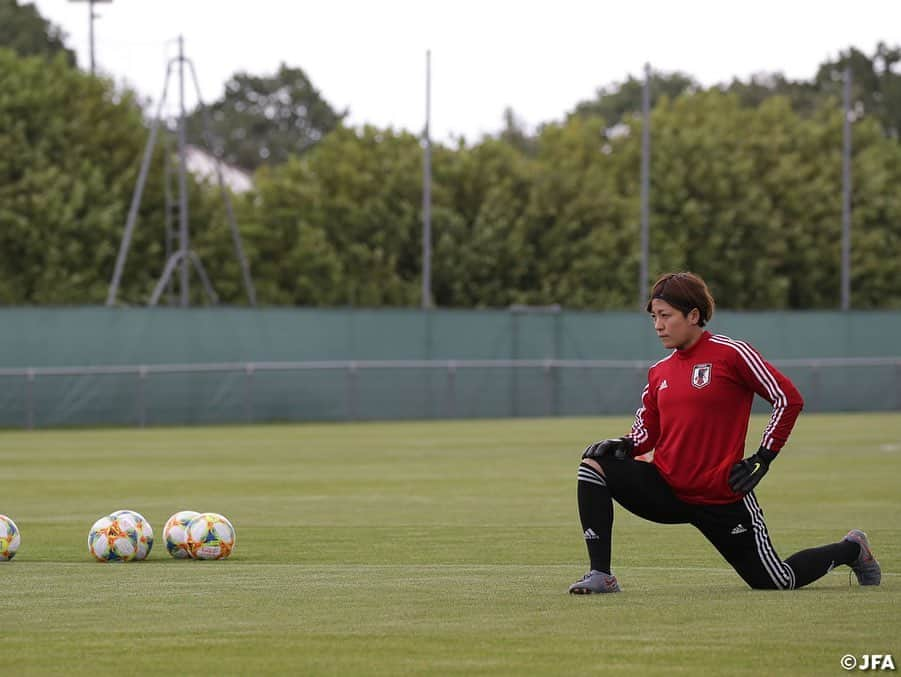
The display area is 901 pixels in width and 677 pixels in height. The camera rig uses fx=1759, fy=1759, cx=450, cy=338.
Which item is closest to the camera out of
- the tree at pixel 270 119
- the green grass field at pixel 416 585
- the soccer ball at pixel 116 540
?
the green grass field at pixel 416 585

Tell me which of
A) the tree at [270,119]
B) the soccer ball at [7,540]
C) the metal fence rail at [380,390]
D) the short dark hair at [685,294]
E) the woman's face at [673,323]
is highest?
the tree at [270,119]

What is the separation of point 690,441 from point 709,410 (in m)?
0.20

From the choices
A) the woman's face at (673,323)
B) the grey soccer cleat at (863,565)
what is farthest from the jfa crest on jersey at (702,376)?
the grey soccer cleat at (863,565)

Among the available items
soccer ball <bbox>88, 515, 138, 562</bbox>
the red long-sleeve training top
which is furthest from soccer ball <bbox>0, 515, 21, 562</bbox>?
the red long-sleeve training top

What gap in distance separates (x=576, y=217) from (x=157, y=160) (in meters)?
13.7

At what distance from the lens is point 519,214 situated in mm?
58125

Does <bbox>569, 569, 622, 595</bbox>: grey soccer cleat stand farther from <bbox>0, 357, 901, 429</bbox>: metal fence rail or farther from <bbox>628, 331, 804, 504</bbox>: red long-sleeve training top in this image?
<bbox>0, 357, 901, 429</bbox>: metal fence rail

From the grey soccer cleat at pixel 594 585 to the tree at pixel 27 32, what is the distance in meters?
71.3

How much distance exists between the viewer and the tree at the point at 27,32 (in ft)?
256

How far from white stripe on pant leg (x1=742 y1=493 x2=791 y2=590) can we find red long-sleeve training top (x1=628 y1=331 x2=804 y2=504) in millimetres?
171

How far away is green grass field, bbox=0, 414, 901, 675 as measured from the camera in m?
7.50

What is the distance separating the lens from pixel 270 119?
114812mm

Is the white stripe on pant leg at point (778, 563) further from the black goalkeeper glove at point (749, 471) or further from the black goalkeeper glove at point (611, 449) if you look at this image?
the black goalkeeper glove at point (611, 449)

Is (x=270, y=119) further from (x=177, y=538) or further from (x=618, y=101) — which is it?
(x=177, y=538)
